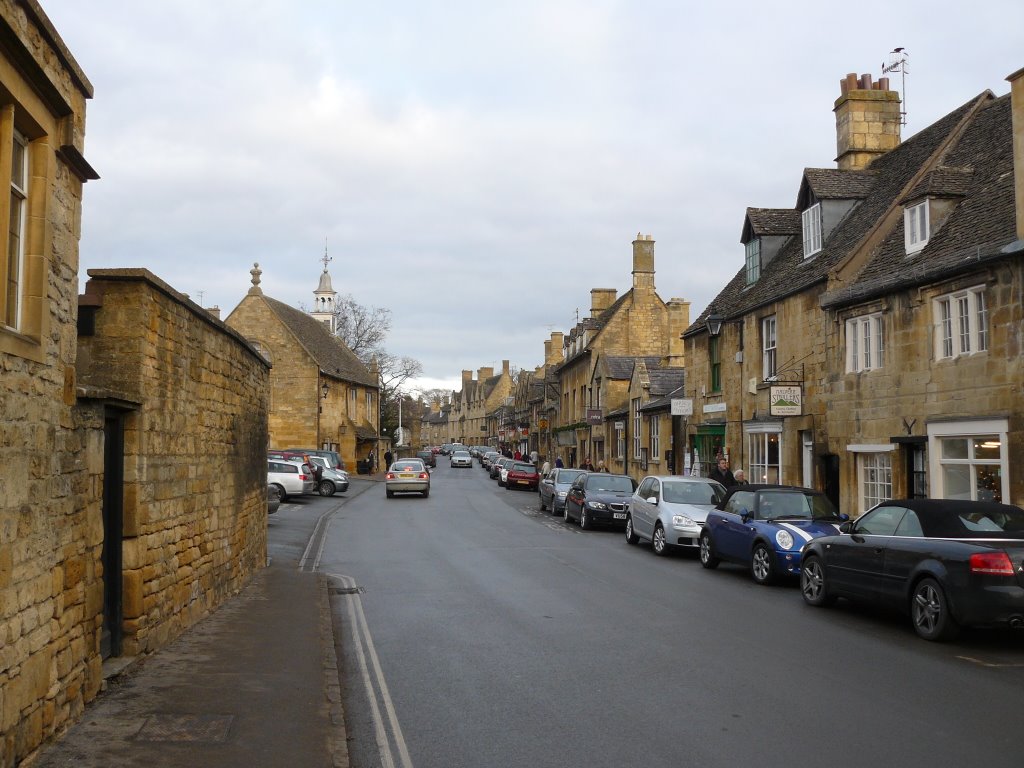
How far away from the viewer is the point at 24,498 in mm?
5383

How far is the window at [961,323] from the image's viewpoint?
15586 millimetres

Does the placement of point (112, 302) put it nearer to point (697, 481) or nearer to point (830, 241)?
point (697, 481)

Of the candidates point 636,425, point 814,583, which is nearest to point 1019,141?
point 814,583

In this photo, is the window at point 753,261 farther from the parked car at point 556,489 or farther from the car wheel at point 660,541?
the car wheel at point 660,541

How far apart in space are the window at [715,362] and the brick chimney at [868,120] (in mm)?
5983

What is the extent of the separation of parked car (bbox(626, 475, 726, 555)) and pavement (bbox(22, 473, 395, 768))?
9.34 meters

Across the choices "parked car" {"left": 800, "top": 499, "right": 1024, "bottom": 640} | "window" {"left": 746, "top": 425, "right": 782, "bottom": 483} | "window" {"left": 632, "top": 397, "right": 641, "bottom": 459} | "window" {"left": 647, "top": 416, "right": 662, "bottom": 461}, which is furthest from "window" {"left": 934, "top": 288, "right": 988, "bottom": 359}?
"window" {"left": 632, "top": 397, "right": 641, "bottom": 459}

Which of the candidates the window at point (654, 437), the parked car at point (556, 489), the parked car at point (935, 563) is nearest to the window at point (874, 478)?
the parked car at point (935, 563)

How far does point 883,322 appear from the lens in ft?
60.0

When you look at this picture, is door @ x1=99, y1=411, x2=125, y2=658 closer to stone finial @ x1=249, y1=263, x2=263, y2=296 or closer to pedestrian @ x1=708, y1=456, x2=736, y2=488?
pedestrian @ x1=708, y1=456, x2=736, y2=488

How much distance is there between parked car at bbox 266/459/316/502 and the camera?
109ft

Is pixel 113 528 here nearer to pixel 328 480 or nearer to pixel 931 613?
pixel 931 613

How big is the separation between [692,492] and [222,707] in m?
13.7

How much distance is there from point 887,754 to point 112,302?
6615 mm
